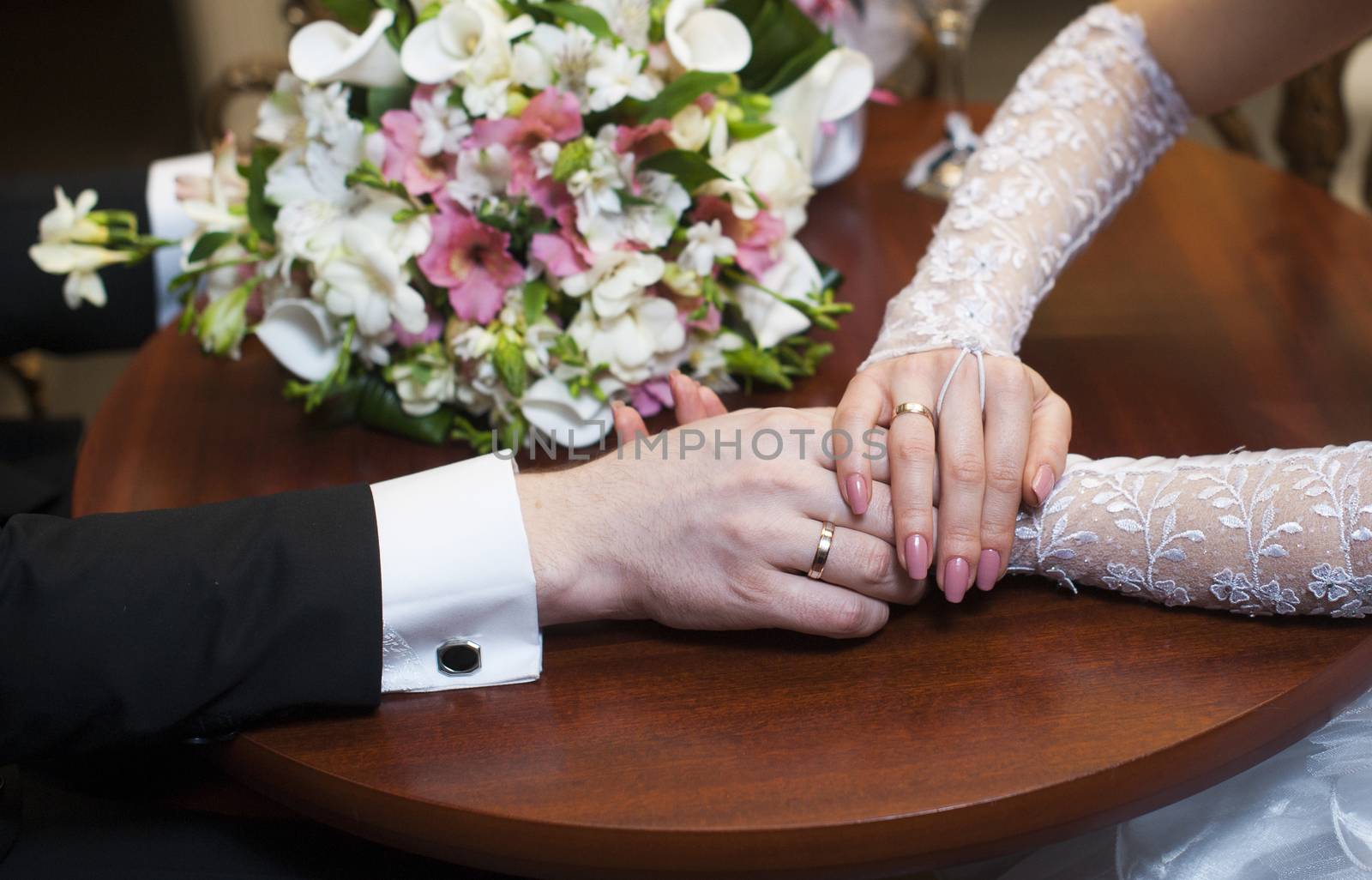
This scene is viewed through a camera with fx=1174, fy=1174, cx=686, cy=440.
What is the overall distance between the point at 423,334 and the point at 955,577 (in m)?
0.54

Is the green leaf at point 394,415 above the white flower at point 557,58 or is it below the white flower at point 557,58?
below

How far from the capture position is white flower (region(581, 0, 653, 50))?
1.09m

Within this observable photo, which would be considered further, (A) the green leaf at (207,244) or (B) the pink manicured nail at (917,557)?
(A) the green leaf at (207,244)

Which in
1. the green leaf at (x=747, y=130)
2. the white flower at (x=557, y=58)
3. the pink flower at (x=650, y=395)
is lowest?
the pink flower at (x=650, y=395)

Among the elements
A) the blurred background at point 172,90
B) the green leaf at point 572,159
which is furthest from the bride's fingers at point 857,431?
the blurred background at point 172,90

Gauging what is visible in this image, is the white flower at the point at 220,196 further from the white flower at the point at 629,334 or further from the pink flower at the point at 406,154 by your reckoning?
the white flower at the point at 629,334

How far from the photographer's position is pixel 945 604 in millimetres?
969

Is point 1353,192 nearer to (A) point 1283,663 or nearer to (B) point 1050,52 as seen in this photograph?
(B) point 1050,52

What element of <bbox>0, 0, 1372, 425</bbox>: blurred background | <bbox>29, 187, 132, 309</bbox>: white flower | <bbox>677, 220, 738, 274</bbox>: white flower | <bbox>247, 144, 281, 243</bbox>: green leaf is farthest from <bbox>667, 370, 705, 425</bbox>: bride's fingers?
<bbox>0, 0, 1372, 425</bbox>: blurred background

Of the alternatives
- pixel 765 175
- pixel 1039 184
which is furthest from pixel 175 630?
pixel 1039 184

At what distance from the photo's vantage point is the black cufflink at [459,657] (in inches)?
35.7

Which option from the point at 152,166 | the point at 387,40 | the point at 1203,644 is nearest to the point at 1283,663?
the point at 1203,644

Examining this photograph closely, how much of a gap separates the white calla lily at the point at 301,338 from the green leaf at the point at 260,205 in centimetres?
7

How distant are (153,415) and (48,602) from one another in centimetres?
48
